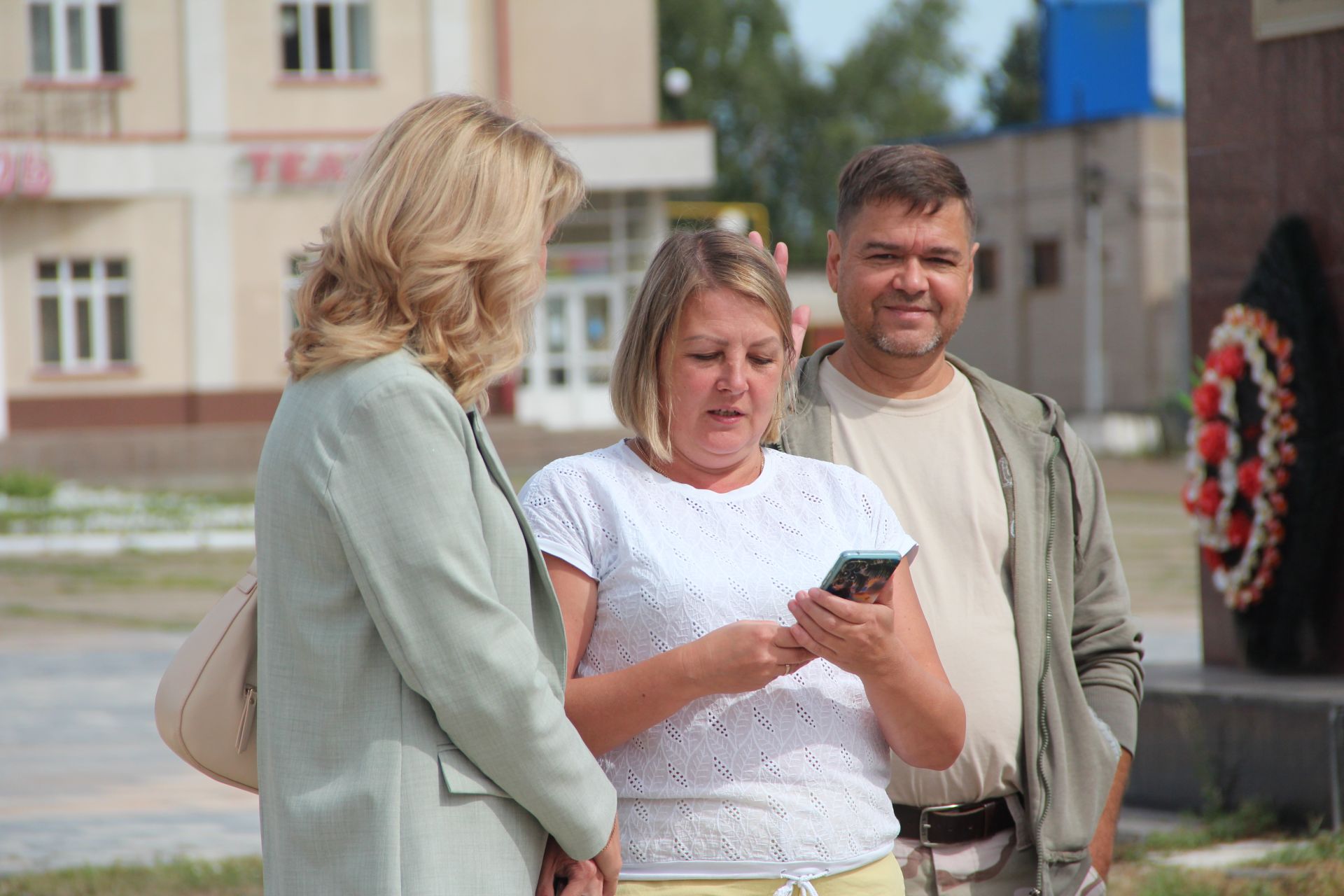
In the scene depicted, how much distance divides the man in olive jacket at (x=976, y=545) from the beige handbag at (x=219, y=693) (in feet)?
3.66

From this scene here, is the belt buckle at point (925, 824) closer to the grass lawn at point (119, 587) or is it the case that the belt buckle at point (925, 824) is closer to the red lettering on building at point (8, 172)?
Answer: the grass lawn at point (119, 587)

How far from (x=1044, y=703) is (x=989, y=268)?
37718 mm

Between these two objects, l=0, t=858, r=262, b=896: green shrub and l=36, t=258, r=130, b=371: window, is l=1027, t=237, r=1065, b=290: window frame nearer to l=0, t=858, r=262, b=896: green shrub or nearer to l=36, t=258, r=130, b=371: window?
l=36, t=258, r=130, b=371: window

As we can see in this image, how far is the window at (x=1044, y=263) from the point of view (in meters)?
37.7

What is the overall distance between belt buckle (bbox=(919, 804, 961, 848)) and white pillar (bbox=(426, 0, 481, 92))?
2720 centimetres

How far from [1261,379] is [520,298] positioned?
4532mm

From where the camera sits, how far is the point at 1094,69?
1417 inches

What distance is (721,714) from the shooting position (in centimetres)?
249

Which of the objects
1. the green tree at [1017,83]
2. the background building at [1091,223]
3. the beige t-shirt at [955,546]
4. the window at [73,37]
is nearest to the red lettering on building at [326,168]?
the window at [73,37]

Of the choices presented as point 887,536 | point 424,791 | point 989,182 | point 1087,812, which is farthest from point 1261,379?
point 989,182

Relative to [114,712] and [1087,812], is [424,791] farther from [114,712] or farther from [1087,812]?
[114,712]

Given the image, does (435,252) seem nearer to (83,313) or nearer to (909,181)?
(909,181)

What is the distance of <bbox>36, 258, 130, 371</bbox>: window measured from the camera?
28.0 meters

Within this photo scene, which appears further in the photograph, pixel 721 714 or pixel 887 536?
pixel 887 536
